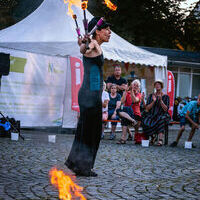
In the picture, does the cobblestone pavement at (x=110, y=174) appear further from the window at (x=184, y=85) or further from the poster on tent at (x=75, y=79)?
the window at (x=184, y=85)

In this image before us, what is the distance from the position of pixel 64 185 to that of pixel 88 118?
3.15 feet

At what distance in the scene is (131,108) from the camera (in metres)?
10.8

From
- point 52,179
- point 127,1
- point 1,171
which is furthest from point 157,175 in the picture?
point 127,1

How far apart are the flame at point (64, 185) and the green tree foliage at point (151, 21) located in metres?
24.9

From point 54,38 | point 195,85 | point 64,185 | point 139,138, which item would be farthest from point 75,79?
point 195,85

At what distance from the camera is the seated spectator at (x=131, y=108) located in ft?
34.5

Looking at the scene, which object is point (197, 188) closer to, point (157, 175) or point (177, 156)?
point (157, 175)

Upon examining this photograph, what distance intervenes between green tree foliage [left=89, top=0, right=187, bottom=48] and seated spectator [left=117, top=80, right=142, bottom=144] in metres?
19.2

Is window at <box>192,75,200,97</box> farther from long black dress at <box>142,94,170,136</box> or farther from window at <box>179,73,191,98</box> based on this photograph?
long black dress at <box>142,94,170,136</box>

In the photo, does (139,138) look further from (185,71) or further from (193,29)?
(193,29)

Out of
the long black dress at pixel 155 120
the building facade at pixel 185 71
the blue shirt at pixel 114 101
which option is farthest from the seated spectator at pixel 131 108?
the building facade at pixel 185 71

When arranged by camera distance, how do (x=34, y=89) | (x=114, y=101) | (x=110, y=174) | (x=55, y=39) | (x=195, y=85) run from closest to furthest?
1. (x=110, y=174)
2. (x=34, y=89)
3. (x=114, y=101)
4. (x=55, y=39)
5. (x=195, y=85)

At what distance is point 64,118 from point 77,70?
4.89 ft

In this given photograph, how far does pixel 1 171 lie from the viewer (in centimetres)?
524
